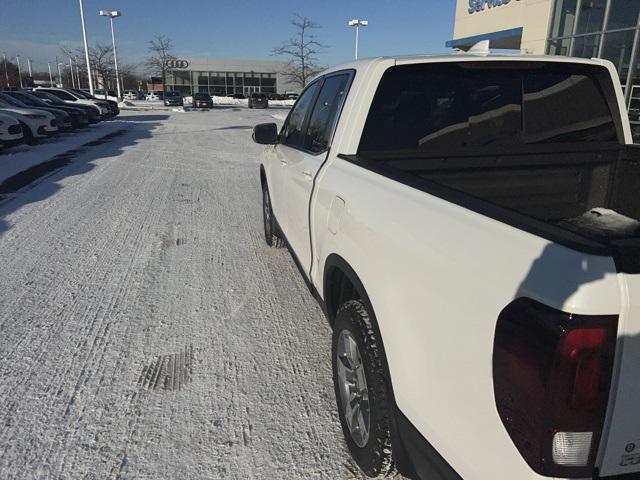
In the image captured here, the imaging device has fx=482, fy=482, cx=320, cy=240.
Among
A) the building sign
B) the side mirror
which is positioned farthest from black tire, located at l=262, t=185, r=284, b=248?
the building sign

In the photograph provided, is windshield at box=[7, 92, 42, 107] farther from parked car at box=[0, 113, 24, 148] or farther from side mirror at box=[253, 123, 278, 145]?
side mirror at box=[253, 123, 278, 145]

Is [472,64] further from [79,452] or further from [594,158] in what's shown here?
[79,452]

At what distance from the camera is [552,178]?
2.71 m

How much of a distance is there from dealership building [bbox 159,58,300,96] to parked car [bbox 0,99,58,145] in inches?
2655

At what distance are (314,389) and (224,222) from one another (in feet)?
13.0

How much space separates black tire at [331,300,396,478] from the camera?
6.38 ft

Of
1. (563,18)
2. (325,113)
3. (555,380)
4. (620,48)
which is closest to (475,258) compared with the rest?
(555,380)

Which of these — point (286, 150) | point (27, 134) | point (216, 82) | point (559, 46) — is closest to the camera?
point (286, 150)

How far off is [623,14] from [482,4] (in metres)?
9.53

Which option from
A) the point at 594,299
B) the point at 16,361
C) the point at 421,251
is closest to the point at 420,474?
the point at 421,251

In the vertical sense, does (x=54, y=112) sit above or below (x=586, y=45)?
below

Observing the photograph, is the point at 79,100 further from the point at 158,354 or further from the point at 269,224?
the point at 158,354

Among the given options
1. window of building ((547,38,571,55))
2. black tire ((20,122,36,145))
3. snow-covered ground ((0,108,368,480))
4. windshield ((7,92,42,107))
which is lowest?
snow-covered ground ((0,108,368,480))

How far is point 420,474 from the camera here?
5.48 ft
